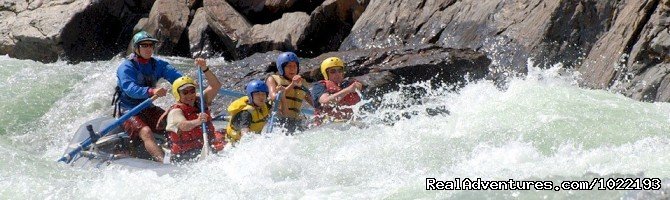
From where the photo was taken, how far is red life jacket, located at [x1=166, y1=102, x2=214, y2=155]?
333 inches

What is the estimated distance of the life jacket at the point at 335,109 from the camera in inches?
359

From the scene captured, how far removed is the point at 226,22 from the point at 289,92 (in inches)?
289

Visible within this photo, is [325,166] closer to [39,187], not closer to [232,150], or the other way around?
[232,150]

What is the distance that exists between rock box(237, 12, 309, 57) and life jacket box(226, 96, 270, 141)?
20.9 ft

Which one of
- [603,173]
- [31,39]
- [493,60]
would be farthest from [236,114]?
[31,39]

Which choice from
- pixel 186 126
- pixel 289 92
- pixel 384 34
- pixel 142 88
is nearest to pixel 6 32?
pixel 384 34

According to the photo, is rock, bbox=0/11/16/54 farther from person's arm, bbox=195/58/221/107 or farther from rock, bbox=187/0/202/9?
person's arm, bbox=195/58/221/107

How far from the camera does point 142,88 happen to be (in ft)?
29.3

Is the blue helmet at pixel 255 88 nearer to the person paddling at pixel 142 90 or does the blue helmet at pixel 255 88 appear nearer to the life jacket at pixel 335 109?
the life jacket at pixel 335 109

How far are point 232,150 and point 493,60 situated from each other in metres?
4.82

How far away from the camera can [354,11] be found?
15273 millimetres

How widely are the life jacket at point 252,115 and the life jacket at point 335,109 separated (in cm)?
52

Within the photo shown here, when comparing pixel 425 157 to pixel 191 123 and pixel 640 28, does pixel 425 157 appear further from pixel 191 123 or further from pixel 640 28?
pixel 640 28

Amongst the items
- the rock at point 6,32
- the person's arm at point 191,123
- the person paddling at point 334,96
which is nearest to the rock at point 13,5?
the rock at point 6,32
